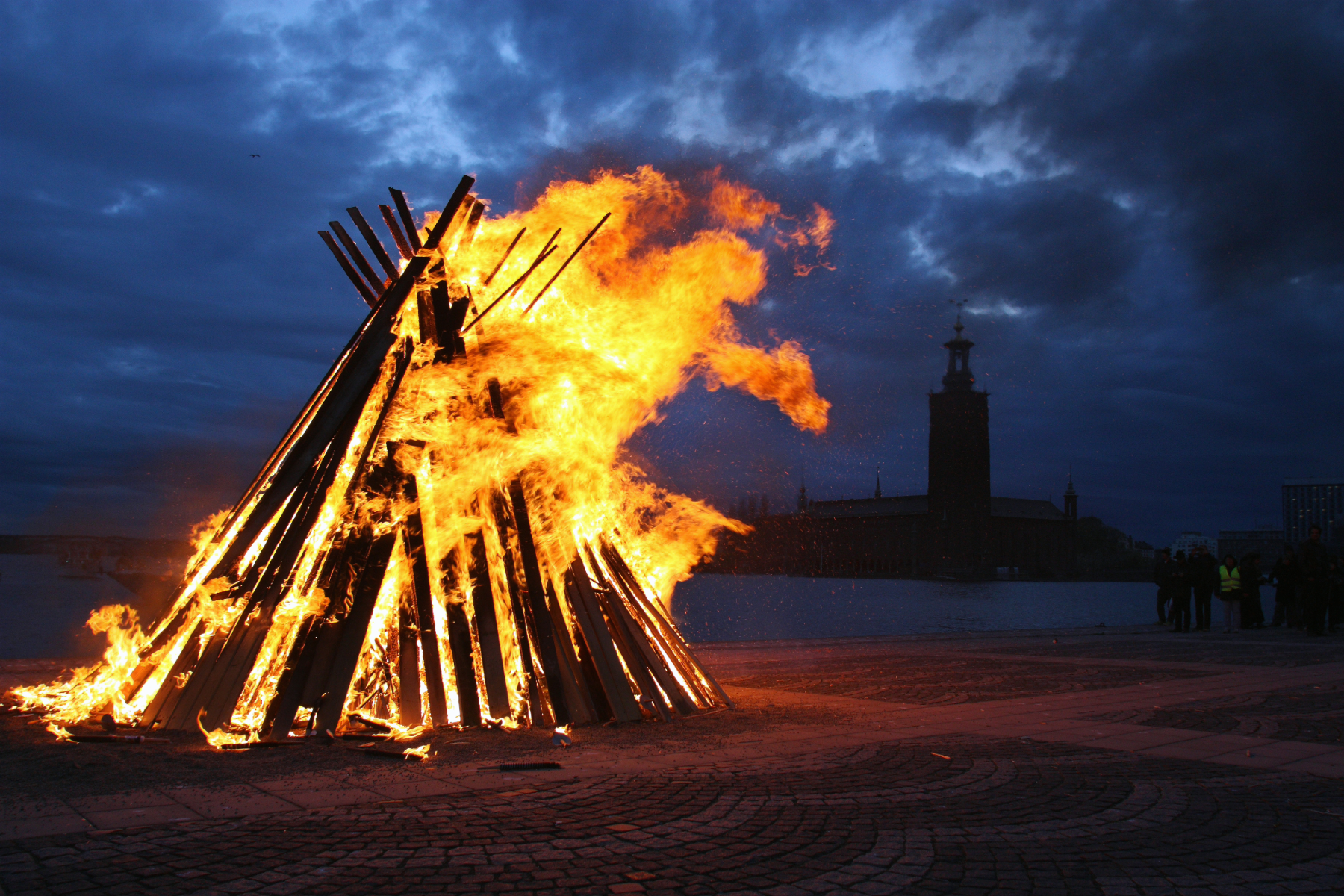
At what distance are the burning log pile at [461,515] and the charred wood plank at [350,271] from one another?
0.8 inches

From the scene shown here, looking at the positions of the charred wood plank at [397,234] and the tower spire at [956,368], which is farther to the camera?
the tower spire at [956,368]

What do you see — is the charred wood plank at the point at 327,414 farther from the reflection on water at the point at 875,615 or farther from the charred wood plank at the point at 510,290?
the reflection on water at the point at 875,615

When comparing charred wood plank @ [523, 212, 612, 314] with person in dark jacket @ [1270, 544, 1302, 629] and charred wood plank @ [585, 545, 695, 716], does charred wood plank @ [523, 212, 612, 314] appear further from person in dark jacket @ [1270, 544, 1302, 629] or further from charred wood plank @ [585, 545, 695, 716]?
person in dark jacket @ [1270, 544, 1302, 629]

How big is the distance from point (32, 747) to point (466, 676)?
3062mm

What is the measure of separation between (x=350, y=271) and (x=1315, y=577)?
20.0 m

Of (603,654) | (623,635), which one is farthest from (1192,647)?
(603,654)

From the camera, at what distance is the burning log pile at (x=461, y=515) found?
739 centimetres

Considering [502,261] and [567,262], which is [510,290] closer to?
[502,261]

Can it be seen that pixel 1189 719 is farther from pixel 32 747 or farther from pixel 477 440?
pixel 32 747

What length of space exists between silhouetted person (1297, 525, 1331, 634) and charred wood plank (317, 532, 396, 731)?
1904cm

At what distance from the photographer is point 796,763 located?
6.50 meters

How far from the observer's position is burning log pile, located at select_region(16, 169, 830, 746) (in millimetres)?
7395

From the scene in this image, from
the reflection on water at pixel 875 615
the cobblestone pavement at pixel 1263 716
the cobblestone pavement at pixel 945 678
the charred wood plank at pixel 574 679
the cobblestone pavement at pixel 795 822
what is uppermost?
the charred wood plank at pixel 574 679

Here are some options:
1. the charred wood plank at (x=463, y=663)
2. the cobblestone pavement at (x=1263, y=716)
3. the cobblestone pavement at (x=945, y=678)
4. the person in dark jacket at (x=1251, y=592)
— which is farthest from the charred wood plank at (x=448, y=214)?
the person in dark jacket at (x=1251, y=592)
